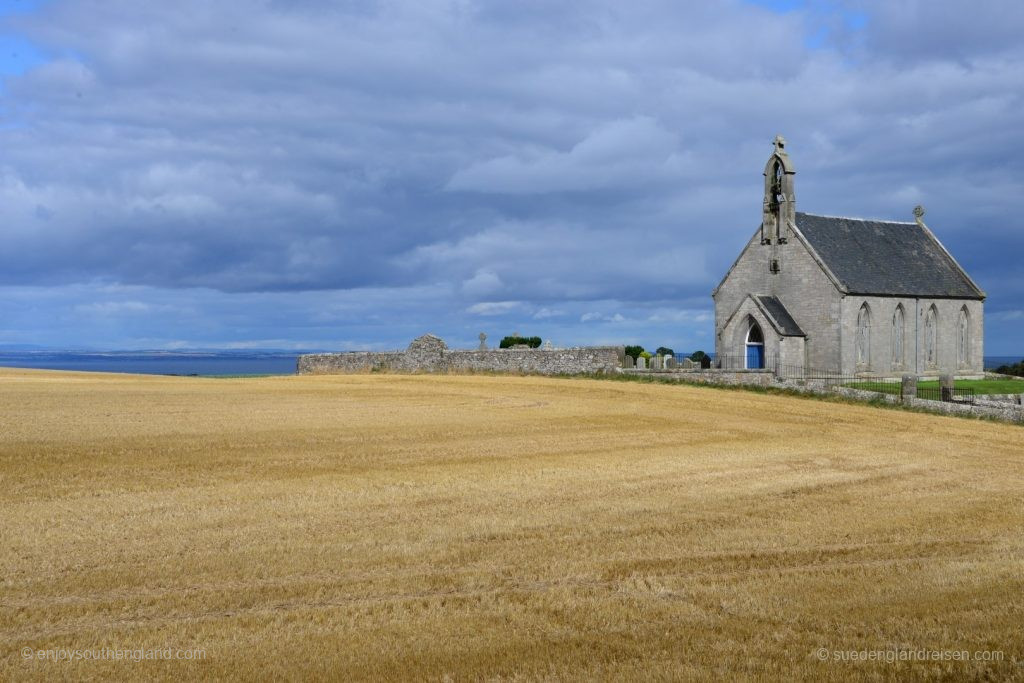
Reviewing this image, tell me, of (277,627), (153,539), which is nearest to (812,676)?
(277,627)

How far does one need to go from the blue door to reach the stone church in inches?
2.1

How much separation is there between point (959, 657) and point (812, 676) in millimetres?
1378

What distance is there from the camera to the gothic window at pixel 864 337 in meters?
52.7

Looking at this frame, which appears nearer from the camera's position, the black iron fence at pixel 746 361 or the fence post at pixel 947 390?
the fence post at pixel 947 390

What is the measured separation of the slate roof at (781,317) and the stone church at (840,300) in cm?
8

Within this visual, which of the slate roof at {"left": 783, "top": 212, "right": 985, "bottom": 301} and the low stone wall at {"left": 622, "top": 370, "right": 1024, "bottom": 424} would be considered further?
the slate roof at {"left": 783, "top": 212, "right": 985, "bottom": 301}

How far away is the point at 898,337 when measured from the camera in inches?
2159

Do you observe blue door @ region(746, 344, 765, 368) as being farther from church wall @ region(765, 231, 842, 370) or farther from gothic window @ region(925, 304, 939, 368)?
gothic window @ region(925, 304, 939, 368)

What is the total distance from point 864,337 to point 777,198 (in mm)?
8901

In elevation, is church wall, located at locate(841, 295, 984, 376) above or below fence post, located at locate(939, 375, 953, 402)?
above

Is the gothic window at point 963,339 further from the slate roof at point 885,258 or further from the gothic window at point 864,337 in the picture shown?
the gothic window at point 864,337

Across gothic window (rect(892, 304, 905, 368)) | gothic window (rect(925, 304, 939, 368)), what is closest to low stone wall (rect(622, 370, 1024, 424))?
gothic window (rect(892, 304, 905, 368))

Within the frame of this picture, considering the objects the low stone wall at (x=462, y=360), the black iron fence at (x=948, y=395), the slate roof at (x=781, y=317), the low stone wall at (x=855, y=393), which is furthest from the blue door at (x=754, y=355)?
the black iron fence at (x=948, y=395)

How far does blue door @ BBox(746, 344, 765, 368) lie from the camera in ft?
178
